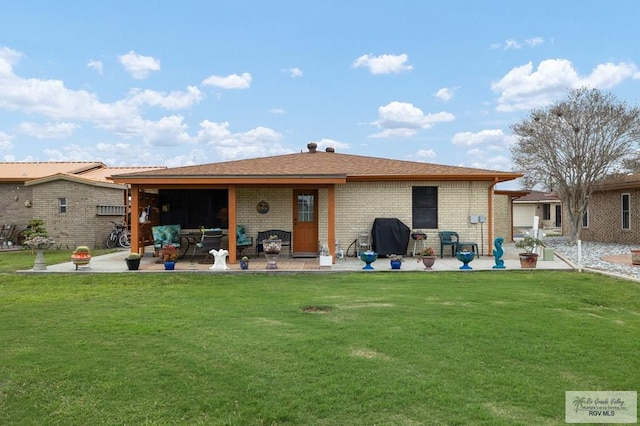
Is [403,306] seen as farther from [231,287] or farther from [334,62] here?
[334,62]

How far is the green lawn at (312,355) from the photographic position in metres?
3.39

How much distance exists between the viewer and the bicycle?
17.6 m

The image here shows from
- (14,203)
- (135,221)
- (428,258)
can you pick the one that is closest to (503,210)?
(428,258)

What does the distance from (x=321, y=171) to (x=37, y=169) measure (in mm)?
15216

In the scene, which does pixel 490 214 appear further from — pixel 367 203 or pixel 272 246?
pixel 272 246

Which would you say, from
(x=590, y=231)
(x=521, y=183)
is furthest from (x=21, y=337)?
(x=590, y=231)

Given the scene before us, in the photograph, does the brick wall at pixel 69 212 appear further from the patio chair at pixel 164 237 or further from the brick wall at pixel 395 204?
the brick wall at pixel 395 204

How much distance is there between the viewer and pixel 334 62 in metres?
18.7

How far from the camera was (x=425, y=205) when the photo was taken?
1385 centimetres

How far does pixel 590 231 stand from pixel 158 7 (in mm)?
19622

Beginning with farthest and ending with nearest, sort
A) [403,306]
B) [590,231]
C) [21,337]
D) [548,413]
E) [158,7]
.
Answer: [590,231]
[158,7]
[403,306]
[21,337]
[548,413]

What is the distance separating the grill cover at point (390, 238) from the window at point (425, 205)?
81 centimetres

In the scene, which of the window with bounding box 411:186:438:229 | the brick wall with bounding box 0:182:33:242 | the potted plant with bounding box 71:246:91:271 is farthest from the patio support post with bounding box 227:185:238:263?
the brick wall with bounding box 0:182:33:242

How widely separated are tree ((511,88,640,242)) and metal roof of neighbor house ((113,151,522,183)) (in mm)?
A: 6467
